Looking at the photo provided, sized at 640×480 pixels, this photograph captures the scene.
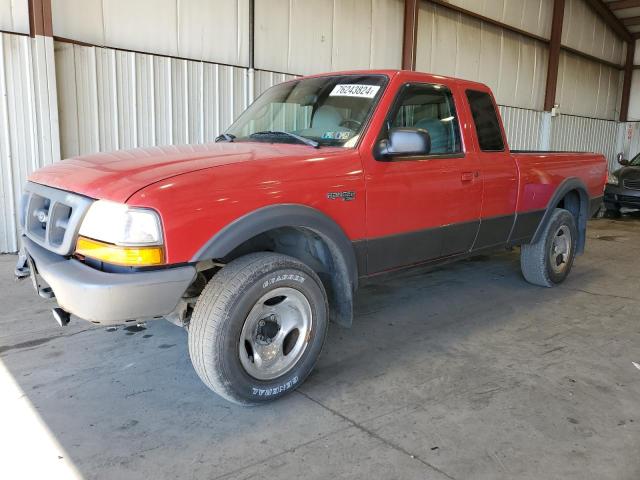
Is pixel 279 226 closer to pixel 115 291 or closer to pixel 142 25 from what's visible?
pixel 115 291

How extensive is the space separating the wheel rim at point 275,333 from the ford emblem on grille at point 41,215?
1262mm

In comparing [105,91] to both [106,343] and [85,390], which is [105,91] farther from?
[85,390]

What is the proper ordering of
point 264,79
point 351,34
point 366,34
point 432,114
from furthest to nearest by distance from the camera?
point 366,34 < point 351,34 < point 264,79 < point 432,114

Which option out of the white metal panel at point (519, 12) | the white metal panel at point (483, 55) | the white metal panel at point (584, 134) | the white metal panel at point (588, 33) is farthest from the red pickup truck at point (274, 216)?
the white metal panel at point (588, 33)

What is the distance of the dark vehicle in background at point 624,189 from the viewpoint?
10.2 meters

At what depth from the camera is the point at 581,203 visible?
5598mm

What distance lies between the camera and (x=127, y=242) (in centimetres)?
239

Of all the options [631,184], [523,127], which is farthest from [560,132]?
[631,184]

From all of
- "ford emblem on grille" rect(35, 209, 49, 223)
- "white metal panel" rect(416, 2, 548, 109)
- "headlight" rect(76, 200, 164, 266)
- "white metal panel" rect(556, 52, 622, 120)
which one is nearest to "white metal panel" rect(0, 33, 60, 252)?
"ford emblem on grille" rect(35, 209, 49, 223)

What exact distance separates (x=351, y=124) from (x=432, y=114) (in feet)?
2.75

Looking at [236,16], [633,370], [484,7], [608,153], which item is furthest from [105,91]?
[608,153]

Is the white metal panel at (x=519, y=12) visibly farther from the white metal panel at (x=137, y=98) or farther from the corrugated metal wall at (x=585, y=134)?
the white metal panel at (x=137, y=98)

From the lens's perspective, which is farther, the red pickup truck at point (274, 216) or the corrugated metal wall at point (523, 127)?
Answer: the corrugated metal wall at point (523, 127)

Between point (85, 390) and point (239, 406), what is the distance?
0.91 meters
